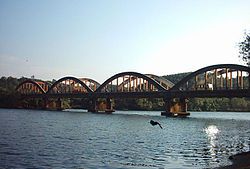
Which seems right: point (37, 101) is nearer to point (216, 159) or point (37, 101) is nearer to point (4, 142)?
point (4, 142)

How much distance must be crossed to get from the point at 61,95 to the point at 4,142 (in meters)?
123

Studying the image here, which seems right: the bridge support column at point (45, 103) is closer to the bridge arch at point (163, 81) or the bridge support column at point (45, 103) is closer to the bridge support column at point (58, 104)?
the bridge support column at point (58, 104)

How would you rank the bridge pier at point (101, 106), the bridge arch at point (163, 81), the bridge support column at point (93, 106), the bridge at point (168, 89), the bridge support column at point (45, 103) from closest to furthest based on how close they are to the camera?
the bridge at point (168, 89)
the bridge pier at point (101, 106)
the bridge support column at point (93, 106)
the bridge arch at point (163, 81)
the bridge support column at point (45, 103)

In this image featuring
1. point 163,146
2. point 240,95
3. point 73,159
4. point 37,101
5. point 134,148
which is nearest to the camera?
point 73,159

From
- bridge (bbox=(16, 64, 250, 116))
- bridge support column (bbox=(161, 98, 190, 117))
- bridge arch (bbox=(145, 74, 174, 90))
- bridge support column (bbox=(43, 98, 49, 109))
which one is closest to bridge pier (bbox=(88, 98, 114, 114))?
bridge (bbox=(16, 64, 250, 116))

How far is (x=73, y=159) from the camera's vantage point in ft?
85.8

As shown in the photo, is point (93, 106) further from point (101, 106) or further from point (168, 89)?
point (168, 89)

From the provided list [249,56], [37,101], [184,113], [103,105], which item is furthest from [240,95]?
[37,101]

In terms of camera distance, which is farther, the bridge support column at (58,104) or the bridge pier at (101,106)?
the bridge support column at (58,104)

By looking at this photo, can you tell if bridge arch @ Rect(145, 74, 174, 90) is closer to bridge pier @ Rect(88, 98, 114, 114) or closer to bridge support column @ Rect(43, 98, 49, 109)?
bridge pier @ Rect(88, 98, 114, 114)

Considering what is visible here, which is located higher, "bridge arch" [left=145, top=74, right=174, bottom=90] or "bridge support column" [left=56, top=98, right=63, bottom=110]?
"bridge arch" [left=145, top=74, right=174, bottom=90]

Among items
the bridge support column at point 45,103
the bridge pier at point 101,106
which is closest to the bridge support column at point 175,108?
the bridge pier at point 101,106

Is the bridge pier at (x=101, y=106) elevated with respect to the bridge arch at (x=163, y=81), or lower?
lower

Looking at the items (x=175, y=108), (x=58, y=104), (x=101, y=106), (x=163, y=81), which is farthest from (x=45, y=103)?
(x=175, y=108)
